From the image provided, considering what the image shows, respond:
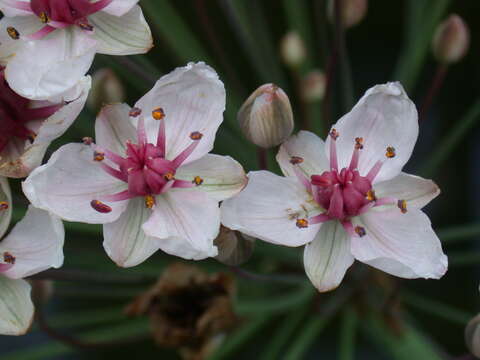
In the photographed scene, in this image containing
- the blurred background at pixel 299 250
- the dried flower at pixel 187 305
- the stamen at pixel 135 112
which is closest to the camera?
the stamen at pixel 135 112

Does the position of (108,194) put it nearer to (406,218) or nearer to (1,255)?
(1,255)

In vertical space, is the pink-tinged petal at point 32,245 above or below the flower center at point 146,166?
below

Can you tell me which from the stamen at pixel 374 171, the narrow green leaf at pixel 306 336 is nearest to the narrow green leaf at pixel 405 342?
the narrow green leaf at pixel 306 336

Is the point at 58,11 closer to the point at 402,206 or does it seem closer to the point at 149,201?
the point at 149,201

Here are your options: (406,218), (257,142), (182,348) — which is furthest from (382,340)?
(257,142)

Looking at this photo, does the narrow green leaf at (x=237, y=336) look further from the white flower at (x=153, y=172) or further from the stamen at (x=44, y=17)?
the stamen at (x=44, y=17)

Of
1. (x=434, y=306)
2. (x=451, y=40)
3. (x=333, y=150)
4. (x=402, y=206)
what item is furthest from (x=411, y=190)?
(x=434, y=306)

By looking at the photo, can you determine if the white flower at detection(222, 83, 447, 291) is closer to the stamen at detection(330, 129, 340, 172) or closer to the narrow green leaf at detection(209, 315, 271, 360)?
the stamen at detection(330, 129, 340, 172)
